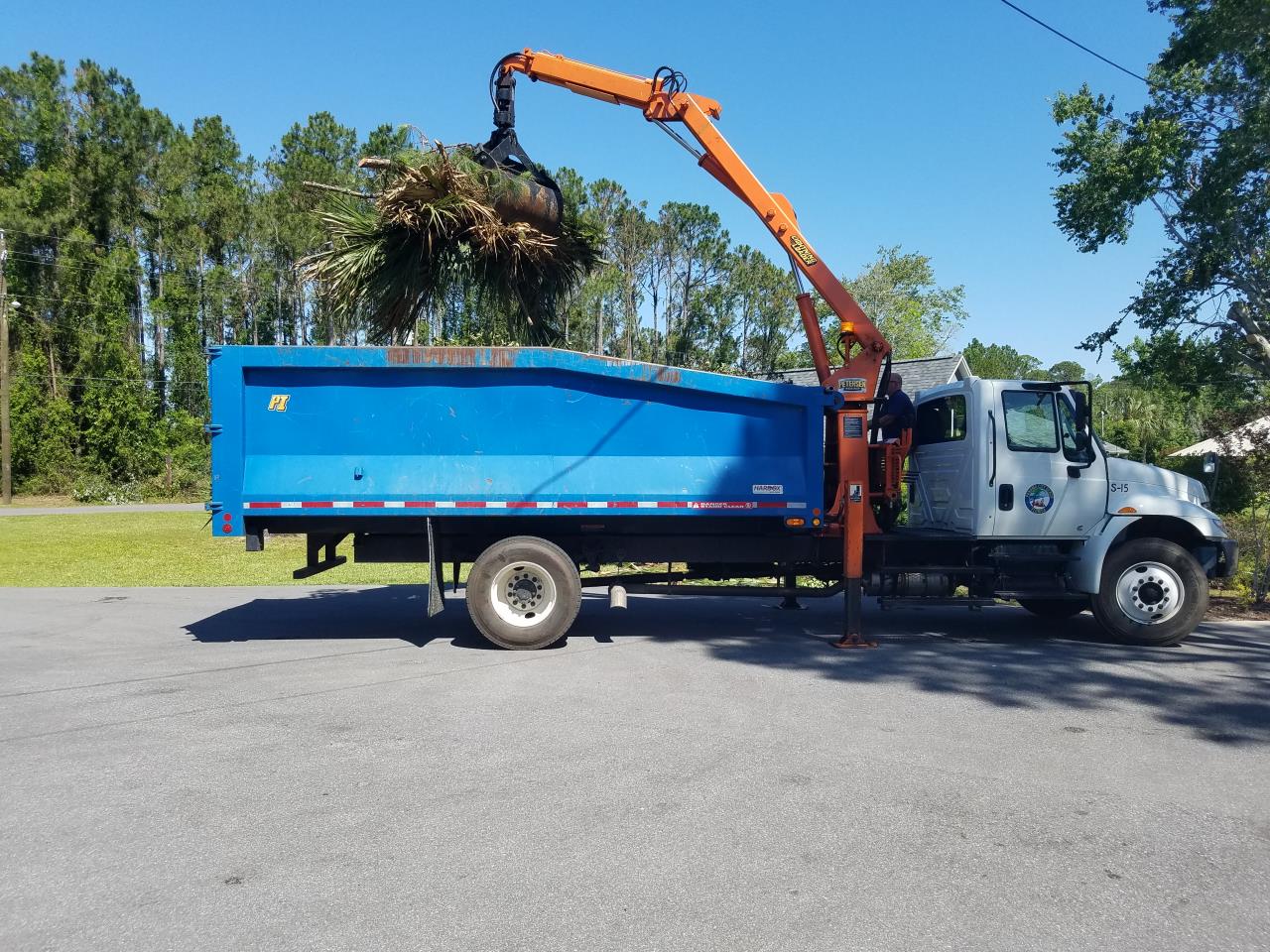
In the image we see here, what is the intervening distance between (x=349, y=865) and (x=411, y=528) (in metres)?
4.93

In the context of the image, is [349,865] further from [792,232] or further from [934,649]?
[792,232]

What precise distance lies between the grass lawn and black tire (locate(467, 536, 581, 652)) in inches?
186

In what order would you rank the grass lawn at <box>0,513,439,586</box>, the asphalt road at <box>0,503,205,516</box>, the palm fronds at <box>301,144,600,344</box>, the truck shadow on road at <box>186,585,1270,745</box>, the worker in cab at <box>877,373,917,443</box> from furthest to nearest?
the asphalt road at <box>0,503,205,516</box> → the grass lawn at <box>0,513,439,586</box> → the palm fronds at <box>301,144,600,344</box> → the worker in cab at <box>877,373,917,443</box> → the truck shadow on road at <box>186,585,1270,745</box>

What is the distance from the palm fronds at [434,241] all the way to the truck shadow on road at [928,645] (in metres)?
3.83

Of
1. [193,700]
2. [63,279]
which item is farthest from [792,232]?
[63,279]

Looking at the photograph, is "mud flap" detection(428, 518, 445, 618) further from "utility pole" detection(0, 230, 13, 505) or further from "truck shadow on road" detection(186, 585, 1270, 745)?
"utility pole" detection(0, 230, 13, 505)

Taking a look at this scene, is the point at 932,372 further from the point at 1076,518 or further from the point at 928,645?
the point at 928,645

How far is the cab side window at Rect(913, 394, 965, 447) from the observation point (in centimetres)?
930

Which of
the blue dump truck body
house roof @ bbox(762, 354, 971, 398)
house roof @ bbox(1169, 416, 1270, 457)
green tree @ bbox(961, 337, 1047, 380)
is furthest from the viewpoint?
green tree @ bbox(961, 337, 1047, 380)

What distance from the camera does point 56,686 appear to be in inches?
283

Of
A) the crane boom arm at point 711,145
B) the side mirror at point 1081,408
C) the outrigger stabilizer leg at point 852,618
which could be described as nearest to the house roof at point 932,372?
the crane boom arm at point 711,145

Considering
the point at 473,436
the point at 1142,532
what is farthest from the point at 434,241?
the point at 1142,532

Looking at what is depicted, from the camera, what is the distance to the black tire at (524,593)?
27.5 feet

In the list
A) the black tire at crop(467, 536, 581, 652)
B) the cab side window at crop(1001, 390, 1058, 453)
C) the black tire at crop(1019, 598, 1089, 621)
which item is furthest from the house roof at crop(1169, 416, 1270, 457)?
the black tire at crop(467, 536, 581, 652)
